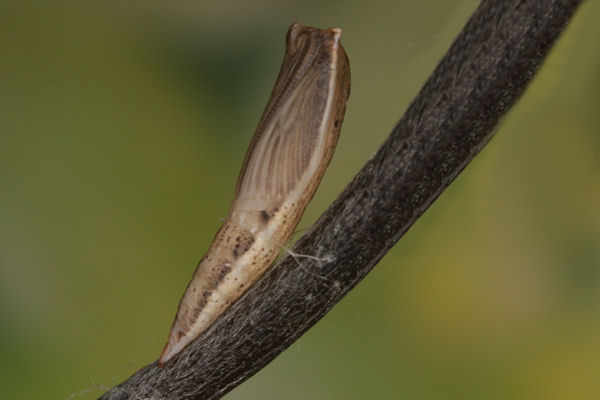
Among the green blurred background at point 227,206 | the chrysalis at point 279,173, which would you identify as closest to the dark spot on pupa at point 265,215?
the chrysalis at point 279,173

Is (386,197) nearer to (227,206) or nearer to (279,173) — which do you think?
(279,173)

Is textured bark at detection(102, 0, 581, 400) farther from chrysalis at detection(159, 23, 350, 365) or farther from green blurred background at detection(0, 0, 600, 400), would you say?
green blurred background at detection(0, 0, 600, 400)

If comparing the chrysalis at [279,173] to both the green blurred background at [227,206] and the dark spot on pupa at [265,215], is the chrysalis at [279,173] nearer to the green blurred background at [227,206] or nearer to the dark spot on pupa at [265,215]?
the dark spot on pupa at [265,215]

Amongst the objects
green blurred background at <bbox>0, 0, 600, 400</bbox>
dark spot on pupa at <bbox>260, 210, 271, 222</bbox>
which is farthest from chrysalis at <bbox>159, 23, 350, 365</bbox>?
green blurred background at <bbox>0, 0, 600, 400</bbox>

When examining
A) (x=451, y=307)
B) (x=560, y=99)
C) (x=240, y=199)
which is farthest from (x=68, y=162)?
(x=560, y=99)

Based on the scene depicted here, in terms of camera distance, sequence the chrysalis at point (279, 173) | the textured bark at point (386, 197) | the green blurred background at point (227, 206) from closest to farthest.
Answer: the textured bark at point (386, 197) < the chrysalis at point (279, 173) < the green blurred background at point (227, 206)

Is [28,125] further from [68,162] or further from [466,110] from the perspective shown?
[466,110]
